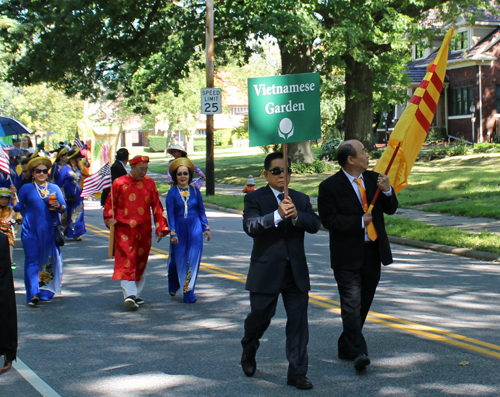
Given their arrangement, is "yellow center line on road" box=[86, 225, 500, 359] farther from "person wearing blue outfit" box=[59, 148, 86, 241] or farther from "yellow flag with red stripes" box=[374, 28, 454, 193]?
"person wearing blue outfit" box=[59, 148, 86, 241]

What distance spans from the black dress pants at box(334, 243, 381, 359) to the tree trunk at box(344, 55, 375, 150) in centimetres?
2333

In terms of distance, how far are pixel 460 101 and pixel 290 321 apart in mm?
35254

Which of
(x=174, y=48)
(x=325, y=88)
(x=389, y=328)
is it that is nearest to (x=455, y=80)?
(x=325, y=88)

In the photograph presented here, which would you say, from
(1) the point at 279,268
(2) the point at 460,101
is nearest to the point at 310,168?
(2) the point at 460,101

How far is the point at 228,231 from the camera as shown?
14.8 m

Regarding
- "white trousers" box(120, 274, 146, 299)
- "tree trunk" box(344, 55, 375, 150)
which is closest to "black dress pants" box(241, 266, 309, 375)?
"white trousers" box(120, 274, 146, 299)

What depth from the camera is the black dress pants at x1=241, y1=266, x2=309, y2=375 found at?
5059 millimetres

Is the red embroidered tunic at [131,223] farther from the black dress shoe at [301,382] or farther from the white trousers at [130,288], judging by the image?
the black dress shoe at [301,382]

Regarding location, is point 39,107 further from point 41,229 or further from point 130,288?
point 130,288

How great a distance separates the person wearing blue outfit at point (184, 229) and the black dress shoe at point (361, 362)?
10.6ft

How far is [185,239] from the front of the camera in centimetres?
837

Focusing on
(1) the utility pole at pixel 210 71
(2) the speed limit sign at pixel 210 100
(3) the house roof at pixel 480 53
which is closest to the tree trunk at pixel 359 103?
(3) the house roof at pixel 480 53

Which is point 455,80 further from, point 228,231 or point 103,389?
point 103,389

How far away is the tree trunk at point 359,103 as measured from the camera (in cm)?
2888
